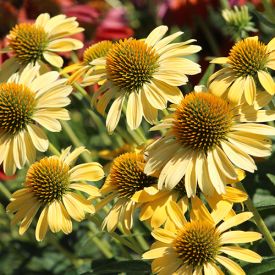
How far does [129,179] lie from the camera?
103 centimetres

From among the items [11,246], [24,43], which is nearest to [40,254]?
[11,246]

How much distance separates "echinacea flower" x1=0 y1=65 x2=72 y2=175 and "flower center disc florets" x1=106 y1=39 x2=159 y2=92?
77mm

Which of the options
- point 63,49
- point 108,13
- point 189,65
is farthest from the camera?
point 108,13

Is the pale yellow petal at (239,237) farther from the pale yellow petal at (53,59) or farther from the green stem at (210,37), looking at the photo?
the green stem at (210,37)

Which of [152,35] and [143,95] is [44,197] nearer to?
[143,95]

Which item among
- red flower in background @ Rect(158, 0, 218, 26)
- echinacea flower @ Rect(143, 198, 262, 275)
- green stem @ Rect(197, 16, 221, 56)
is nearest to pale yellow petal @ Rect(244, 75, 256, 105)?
echinacea flower @ Rect(143, 198, 262, 275)

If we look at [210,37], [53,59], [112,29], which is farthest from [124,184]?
[112,29]

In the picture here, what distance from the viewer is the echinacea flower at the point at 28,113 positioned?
108 cm

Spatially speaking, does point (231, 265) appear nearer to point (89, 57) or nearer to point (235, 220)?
point (235, 220)

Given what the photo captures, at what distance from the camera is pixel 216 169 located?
0.91 metres

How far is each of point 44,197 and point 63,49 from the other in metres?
0.32

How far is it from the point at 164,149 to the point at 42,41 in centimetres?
42

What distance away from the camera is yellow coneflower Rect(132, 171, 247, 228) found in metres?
0.92

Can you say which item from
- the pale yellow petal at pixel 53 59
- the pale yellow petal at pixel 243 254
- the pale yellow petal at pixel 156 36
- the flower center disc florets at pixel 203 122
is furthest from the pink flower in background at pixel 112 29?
the pale yellow petal at pixel 243 254
